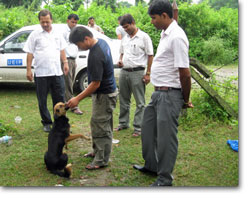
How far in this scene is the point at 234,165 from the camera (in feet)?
13.2

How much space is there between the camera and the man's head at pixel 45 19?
475 cm

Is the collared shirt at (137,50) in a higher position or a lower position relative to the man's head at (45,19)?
lower

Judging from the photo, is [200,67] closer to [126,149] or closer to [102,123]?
[126,149]

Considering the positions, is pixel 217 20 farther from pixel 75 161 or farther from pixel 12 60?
pixel 75 161

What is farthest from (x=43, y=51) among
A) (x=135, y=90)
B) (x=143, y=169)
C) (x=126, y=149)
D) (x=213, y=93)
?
(x=213, y=93)

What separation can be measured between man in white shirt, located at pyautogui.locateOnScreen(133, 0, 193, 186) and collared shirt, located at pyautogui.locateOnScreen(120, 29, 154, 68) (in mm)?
1747

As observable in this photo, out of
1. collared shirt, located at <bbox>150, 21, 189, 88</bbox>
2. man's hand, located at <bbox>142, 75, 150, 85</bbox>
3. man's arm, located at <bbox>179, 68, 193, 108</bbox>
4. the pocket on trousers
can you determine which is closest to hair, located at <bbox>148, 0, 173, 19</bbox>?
collared shirt, located at <bbox>150, 21, 189, 88</bbox>

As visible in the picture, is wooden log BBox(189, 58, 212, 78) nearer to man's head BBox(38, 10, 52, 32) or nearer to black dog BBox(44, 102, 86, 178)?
man's head BBox(38, 10, 52, 32)

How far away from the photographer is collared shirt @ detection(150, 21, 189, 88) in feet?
9.37

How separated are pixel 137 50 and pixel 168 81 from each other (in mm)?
1981

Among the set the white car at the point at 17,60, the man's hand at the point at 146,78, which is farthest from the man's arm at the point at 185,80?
the white car at the point at 17,60

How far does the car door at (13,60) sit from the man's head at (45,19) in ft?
9.27

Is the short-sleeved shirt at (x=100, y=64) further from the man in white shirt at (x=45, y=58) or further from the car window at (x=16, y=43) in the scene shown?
the car window at (x=16, y=43)

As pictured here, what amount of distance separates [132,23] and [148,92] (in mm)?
3669
